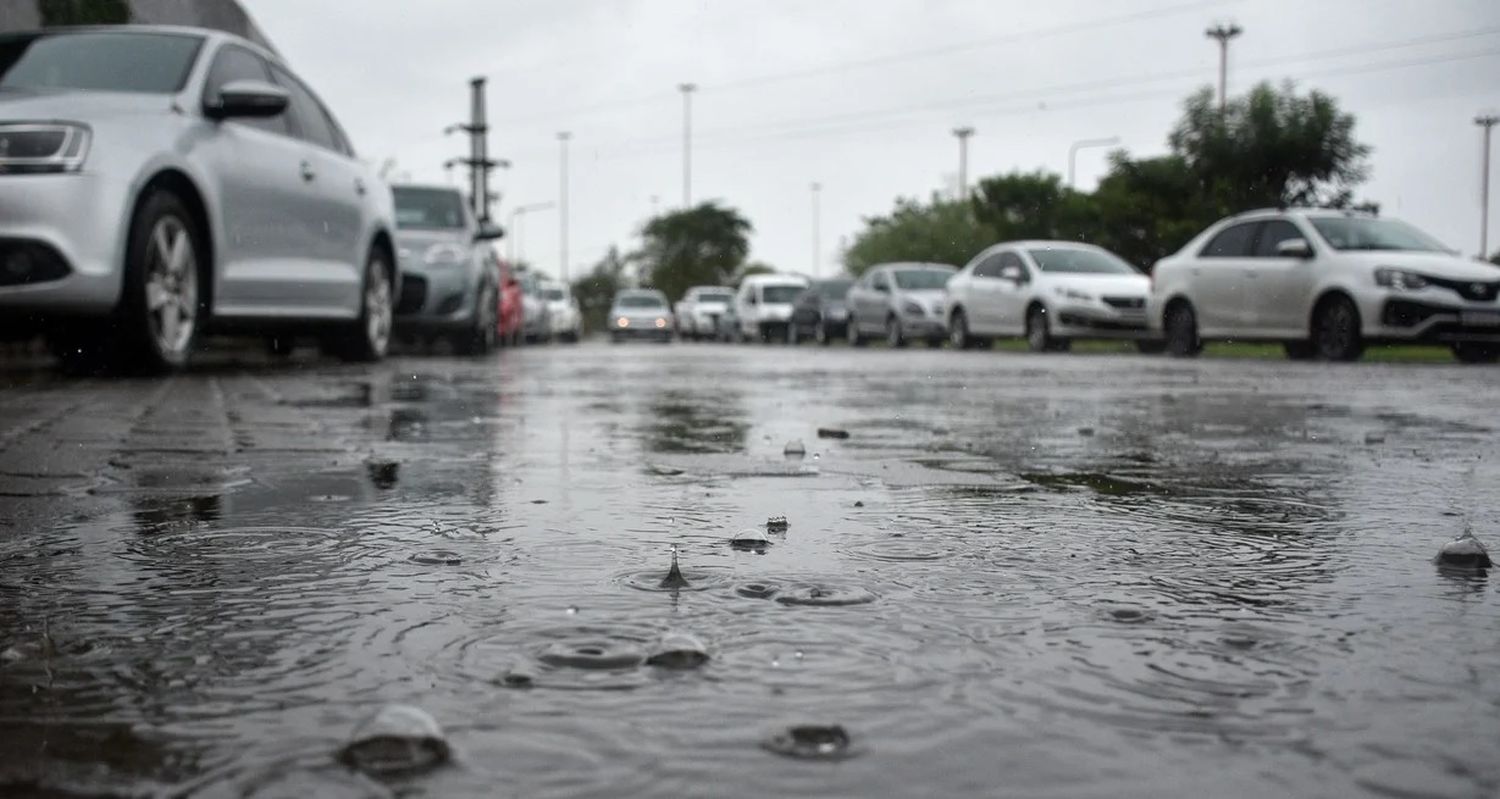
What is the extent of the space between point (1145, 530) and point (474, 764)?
2036mm

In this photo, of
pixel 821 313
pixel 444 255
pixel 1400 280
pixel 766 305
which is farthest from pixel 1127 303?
pixel 766 305

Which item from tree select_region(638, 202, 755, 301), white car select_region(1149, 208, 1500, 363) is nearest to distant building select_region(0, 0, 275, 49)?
white car select_region(1149, 208, 1500, 363)

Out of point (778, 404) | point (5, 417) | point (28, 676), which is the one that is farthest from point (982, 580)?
point (778, 404)

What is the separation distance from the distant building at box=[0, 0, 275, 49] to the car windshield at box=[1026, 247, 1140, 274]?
9.23 m

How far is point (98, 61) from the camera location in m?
8.51

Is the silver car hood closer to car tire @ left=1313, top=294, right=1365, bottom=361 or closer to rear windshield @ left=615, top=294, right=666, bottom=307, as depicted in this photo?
car tire @ left=1313, top=294, right=1365, bottom=361

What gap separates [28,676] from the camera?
2088 millimetres

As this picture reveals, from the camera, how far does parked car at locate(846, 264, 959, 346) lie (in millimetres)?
26234

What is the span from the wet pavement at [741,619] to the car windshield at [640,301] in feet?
129

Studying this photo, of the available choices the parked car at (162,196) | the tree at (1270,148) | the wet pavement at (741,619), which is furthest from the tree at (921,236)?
the wet pavement at (741,619)

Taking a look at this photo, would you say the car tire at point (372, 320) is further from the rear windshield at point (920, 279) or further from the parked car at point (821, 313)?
the parked car at point (821, 313)

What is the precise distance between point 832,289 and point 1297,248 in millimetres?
17906

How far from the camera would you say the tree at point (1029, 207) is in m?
43.3

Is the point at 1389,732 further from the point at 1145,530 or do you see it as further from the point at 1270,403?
the point at 1270,403
